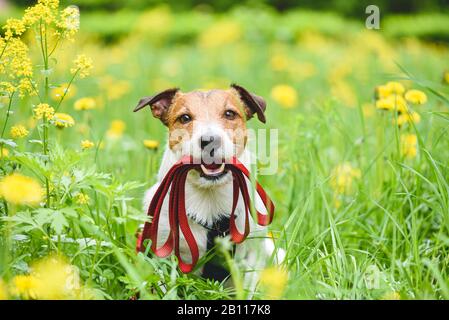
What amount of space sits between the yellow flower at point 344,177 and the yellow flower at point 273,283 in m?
1.28

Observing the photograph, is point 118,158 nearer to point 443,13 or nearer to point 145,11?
point 145,11

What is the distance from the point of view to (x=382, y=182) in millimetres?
3537

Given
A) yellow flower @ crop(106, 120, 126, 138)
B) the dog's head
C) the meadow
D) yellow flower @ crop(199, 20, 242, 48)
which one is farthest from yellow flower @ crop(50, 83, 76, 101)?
yellow flower @ crop(199, 20, 242, 48)

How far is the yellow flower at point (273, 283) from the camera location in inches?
89.7

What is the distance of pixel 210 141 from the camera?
8.58 feet

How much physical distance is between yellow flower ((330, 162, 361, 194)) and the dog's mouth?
1.05 m

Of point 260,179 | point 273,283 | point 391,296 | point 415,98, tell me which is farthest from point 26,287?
point 415,98

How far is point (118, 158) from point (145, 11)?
843 cm

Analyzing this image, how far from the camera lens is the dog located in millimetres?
2703

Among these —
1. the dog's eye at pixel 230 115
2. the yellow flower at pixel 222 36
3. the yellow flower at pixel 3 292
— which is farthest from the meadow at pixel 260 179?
the yellow flower at pixel 222 36

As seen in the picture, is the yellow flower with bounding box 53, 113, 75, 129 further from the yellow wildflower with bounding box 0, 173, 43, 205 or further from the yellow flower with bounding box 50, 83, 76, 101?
the yellow wildflower with bounding box 0, 173, 43, 205

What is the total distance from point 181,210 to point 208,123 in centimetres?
41

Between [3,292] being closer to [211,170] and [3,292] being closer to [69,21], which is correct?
[211,170]

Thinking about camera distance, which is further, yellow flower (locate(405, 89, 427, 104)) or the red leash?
yellow flower (locate(405, 89, 427, 104))
